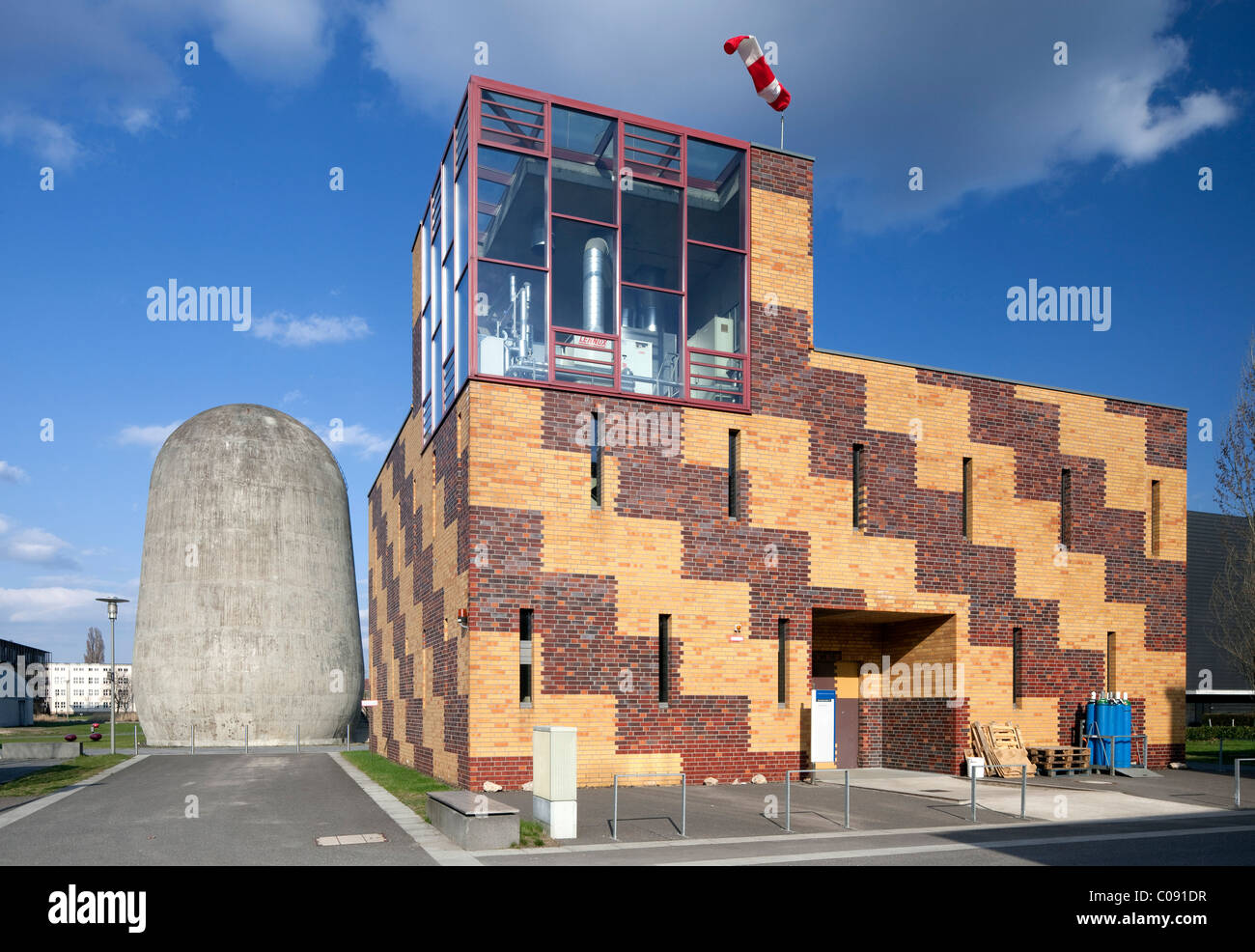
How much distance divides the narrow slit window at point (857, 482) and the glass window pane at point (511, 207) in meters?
7.90

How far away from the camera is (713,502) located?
64.2 ft

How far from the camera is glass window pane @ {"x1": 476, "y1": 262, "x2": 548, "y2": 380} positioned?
18547 millimetres

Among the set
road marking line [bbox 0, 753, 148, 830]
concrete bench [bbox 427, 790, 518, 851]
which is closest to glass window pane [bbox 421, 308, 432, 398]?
road marking line [bbox 0, 753, 148, 830]

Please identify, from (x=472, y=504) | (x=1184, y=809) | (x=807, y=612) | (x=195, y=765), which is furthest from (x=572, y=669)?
(x=195, y=765)

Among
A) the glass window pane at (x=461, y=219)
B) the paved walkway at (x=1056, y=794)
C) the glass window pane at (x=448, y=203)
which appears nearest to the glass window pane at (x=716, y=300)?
the glass window pane at (x=461, y=219)

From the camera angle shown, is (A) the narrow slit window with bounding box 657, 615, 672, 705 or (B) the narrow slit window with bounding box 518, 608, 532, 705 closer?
(B) the narrow slit window with bounding box 518, 608, 532, 705

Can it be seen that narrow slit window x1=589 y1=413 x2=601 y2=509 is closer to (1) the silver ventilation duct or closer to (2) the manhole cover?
(1) the silver ventilation duct

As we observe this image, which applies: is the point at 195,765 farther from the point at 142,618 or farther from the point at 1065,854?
the point at 1065,854

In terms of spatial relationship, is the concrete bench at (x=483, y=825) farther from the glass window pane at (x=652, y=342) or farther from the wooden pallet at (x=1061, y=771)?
the wooden pallet at (x=1061, y=771)

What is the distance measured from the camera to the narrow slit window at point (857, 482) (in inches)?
826

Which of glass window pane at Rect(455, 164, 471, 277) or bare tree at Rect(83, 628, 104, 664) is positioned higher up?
glass window pane at Rect(455, 164, 471, 277)

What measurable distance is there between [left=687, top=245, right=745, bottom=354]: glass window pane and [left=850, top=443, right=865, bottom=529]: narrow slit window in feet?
11.4

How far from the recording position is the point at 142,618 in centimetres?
4184
